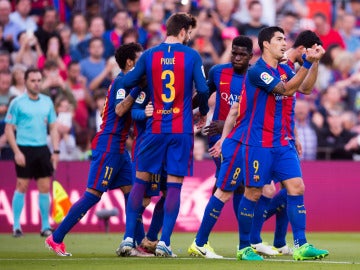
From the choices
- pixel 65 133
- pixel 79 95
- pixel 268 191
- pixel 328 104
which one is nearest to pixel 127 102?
pixel 268 191

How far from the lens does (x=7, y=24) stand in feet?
72.6

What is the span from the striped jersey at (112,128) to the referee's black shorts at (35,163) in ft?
15.4

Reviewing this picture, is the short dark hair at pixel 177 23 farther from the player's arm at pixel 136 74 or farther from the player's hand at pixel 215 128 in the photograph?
the player's hand at pixel 215 128

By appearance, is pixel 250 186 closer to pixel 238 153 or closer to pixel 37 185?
pixel 238 153

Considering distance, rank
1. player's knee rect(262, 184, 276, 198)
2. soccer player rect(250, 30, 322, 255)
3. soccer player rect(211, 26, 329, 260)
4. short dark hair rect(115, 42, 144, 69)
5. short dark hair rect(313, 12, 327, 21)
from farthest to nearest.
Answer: short dark hair rect(313, 12, 327, 21), player's knee rect(262, 184, 276, 198), short dark hair rect(115, 42, 144, 69), soccer player rect(250, 30, 322, 255), soccer player rect(211, 26, 329, 260)

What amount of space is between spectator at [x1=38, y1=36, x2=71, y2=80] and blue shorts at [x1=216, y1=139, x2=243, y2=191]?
8.77 metres

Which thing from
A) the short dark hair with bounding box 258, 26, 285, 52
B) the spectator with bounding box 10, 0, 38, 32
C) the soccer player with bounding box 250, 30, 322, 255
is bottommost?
the soccer player with bounding box 250, 30, 322, 255

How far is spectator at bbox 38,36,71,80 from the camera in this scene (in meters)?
21.6

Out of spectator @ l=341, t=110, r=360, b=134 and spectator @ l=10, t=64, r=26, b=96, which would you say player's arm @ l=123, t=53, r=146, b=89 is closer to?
spectator @ l=10, t=64, r=26, b=96

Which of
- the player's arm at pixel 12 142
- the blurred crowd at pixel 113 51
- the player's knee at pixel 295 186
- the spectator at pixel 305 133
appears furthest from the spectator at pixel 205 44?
the player's knee at pixel 295 186

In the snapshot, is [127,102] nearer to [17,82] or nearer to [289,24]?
Answer: [17,82]

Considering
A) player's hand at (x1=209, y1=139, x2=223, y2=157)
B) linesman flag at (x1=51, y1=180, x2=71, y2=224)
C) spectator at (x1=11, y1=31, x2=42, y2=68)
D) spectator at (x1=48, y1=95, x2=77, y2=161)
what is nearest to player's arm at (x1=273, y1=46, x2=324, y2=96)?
player's hand at (x1=209, y1=139, x2=223, y2=157)

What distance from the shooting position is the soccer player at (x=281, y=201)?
527 inches

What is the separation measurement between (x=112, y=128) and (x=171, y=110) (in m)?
1.06
